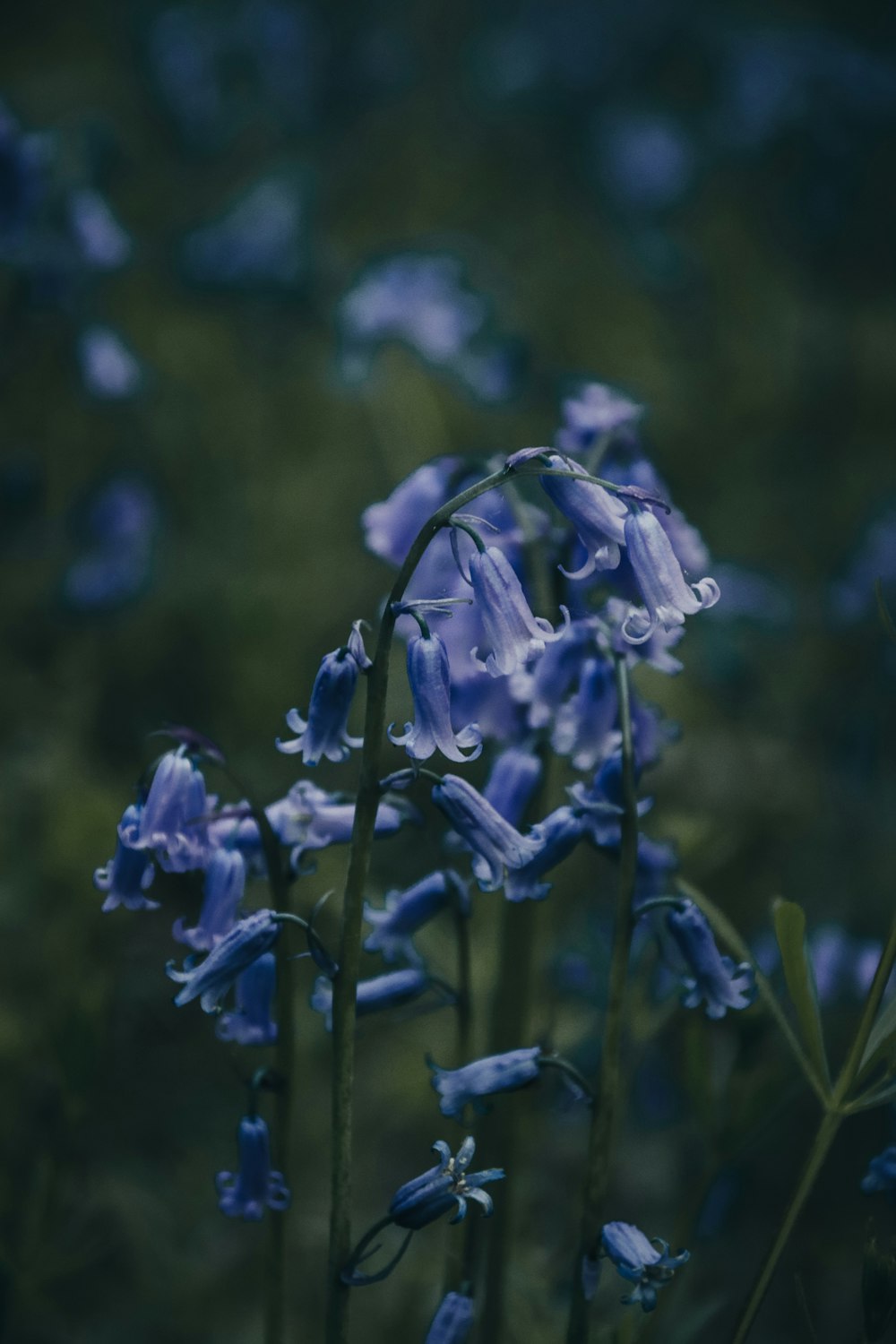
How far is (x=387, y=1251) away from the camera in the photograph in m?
2.79

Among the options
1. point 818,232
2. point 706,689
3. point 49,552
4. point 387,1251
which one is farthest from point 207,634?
point 818,232

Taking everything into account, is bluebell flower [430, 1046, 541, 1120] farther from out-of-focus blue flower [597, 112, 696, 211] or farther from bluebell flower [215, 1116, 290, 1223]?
out-of-focus blue flower [597, 112, 696, 211]

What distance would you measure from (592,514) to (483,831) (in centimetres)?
39

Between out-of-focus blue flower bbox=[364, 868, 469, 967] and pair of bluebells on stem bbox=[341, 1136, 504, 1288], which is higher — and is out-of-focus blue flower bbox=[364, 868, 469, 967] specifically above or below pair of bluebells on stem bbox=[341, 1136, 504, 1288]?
above

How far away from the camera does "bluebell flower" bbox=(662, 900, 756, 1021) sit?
1.61 meters

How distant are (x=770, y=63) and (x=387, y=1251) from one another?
21.3ft

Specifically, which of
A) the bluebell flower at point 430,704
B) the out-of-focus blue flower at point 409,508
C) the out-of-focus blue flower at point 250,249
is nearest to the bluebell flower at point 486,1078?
the bluebell flower at point 430,704

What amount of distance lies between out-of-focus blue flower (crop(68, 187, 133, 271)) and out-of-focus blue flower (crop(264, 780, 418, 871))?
254cm

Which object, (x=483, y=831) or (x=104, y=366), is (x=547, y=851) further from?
(x=104, y=366)

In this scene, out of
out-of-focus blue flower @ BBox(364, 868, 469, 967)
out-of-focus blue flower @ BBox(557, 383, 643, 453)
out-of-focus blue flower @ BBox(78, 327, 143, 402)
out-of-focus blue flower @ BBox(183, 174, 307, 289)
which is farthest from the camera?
out-of-focus blue flower @ BBox(183, 174, 307, 289)

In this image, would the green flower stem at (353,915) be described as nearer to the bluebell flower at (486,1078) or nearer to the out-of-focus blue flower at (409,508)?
the bluebell flower at (486,1078)

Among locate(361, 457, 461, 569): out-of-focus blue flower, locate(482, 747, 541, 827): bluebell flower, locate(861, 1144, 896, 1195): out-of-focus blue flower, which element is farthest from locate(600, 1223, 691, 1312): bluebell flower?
locate(361, 457, 461, 569): out-of-focus blue flower

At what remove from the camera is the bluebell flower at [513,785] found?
1.80m

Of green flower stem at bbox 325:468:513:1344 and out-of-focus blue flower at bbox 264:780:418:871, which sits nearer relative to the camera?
green flower stem at bbox 325:468:513:1344
